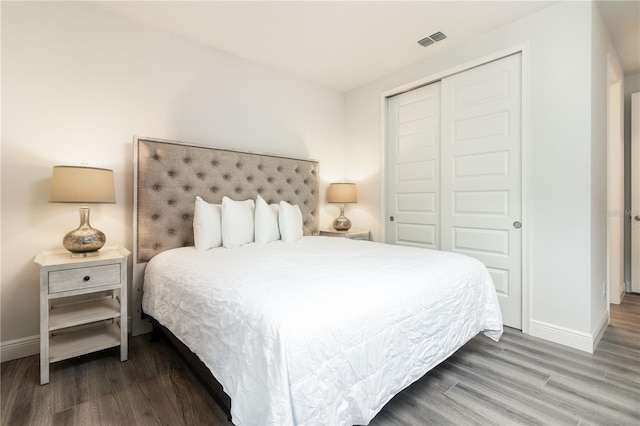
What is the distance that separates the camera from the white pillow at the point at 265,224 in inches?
90.8

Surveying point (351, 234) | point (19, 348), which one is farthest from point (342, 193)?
point (19, 348)

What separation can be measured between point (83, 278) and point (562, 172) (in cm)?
310

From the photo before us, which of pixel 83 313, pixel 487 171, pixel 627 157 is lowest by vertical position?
pixel 83 313

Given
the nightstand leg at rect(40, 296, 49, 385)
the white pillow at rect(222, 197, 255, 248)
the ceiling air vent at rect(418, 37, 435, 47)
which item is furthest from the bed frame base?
the ceiling air vent at rect(418, 37, 435, 47)

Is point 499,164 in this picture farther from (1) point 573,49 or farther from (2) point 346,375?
(2) point 346,375

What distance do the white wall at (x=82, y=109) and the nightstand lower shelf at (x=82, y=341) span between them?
11.6 inches

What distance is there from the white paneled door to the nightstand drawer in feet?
8.28

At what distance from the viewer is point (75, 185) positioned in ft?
5.49

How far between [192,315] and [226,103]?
199 centimetres

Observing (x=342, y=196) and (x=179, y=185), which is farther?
(x=342, y=196)

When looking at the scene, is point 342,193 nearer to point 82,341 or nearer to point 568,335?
point 568,335

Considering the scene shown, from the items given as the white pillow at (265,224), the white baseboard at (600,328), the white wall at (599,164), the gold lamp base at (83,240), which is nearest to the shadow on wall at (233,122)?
the white pillow at (265,224)

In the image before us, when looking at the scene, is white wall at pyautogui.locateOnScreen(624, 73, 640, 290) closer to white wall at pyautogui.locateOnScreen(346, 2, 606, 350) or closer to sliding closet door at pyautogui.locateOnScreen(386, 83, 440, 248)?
white wall at pyautogui.locateOnScreen(346, 2, 606, 350)

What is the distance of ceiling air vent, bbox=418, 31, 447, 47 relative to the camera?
7.95 feet
